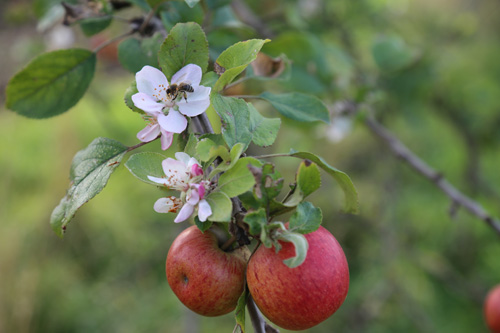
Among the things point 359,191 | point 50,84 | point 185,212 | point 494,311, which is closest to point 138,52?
point 50,84

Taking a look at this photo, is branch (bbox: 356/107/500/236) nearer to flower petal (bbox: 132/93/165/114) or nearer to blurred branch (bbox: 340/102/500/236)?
blurred branch (bbox: 340/102/500/236)

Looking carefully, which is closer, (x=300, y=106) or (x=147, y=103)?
(x=147, y=103)

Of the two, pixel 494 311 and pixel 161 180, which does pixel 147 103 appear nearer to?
pixel 161 180

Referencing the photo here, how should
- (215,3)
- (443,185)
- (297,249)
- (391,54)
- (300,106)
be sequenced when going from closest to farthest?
(297,249) < (300,106) < (215,3) < (443,185) < (391,54)

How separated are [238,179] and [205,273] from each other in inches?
3.0

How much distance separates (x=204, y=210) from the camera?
26 cm

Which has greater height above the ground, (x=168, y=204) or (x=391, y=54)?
(x=168, y=204)

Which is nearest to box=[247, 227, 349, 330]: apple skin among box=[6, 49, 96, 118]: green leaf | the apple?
box=[6, 49, 96, 118]: green leaf

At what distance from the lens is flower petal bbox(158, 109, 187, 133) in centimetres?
29

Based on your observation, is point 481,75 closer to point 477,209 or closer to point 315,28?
point 315,28

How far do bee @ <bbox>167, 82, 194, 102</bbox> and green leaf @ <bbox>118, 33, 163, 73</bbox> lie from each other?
119mm

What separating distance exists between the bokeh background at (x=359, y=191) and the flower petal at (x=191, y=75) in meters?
0.42

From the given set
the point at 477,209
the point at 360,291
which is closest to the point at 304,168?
the point at 477,209

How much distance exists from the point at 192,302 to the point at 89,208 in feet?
4.85
